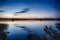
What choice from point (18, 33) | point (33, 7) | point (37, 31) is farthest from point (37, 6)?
point (18, 33)

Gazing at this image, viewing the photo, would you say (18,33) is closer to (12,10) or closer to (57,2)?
(12,10)

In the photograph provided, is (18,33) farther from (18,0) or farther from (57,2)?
(57,2)

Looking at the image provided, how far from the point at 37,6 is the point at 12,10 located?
0.35 meters

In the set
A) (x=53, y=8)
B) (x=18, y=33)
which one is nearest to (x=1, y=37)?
(x=18, y=33)

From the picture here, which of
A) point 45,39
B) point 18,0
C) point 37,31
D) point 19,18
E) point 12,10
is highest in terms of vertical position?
point 18,0

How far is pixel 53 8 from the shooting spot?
157 cm

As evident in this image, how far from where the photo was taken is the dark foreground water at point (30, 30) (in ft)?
4.98

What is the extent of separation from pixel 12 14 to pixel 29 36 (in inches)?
14.9

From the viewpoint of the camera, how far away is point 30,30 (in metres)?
1.53

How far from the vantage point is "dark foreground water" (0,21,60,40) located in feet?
4.98

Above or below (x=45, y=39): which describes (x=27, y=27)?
above

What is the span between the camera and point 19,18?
1.55 meters

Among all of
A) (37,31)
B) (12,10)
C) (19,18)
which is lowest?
(37,31)

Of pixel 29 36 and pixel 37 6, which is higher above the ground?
pixel 37 6
